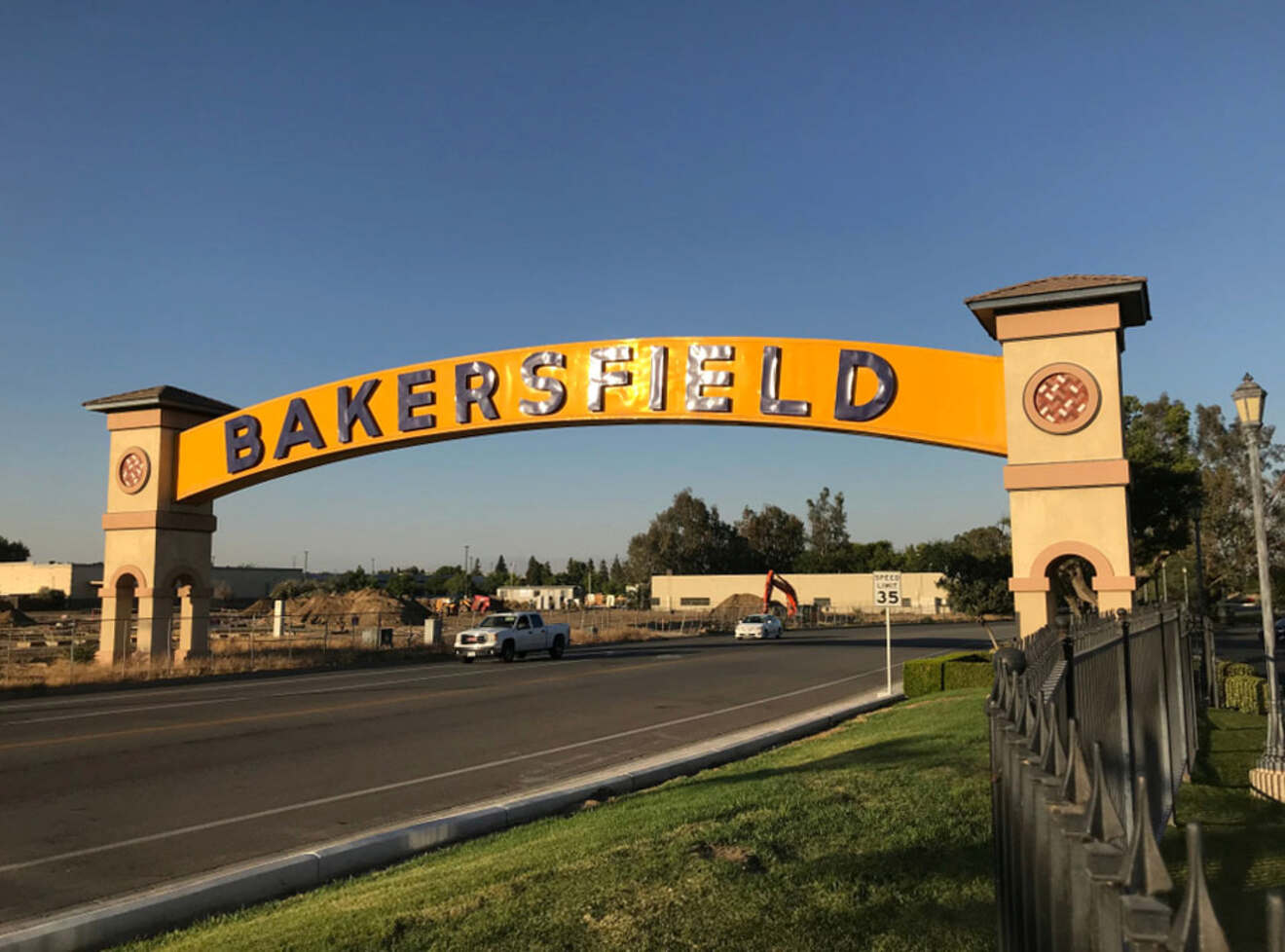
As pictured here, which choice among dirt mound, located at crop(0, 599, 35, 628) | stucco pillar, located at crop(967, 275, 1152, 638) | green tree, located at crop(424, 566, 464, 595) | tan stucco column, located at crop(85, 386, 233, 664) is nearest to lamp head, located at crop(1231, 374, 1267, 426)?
stucco pillar, located at crop(967, 275, 1152, 638)

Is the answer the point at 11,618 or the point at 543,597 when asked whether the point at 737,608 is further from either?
the point at 11,618

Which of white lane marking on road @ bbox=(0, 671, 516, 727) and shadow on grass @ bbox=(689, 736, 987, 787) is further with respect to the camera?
white lane marking on road @ bbox=(0, 671, 516, 727)

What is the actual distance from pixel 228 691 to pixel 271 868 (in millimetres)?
16737

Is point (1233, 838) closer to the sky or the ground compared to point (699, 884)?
closer to the ground

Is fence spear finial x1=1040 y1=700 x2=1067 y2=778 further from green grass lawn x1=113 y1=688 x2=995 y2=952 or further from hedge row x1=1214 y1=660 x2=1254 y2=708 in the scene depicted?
hedge row x1=1214 y1=660 x2=1254 y2=708

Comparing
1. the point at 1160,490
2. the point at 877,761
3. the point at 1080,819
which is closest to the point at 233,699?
the point at 877,761

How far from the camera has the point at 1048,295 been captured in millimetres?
17156

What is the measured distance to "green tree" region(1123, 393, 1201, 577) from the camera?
112 feet

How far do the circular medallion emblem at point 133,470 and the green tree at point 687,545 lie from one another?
107m

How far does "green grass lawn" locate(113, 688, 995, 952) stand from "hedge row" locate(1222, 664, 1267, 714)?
10.3 m

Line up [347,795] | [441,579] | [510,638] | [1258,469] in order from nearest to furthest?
[347,795] < [1258,469] < [510,638] < [441,579]

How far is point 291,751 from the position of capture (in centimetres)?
1394

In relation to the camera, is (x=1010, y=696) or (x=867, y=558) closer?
(x=1010, y=696)

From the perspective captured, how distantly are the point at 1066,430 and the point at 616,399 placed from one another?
9.68 metres
